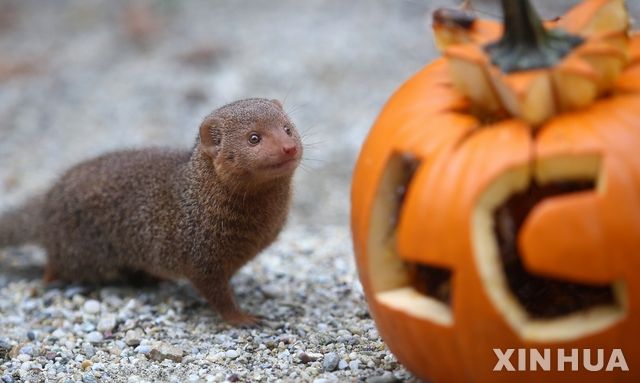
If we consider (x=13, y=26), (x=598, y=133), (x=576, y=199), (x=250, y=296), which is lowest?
(x=250, y=296)

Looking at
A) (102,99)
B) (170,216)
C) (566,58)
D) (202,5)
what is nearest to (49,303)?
(170,216)

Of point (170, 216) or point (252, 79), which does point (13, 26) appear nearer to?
point (252, 79)

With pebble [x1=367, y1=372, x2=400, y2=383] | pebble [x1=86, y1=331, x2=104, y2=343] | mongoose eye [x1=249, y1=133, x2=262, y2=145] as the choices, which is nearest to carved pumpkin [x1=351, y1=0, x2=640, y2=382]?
pebble [x1=367, y1=372, x2=400, y2=383]

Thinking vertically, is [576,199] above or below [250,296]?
above

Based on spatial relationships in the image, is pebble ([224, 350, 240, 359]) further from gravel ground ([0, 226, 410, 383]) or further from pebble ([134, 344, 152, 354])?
pebble ([134, 344, 152, 354])

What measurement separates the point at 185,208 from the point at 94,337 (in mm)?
810

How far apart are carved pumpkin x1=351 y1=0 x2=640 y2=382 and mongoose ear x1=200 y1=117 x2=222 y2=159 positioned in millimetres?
1373

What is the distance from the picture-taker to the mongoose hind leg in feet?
13.4

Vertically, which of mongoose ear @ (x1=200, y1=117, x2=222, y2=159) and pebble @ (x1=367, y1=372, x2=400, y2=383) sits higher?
mongoose ear @ (x1=200, y1=117, x2=222, y2=159)

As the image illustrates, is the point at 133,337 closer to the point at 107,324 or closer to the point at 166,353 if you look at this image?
the point at 107,324

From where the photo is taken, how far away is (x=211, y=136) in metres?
4.01

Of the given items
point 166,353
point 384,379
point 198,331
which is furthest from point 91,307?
point 384,379

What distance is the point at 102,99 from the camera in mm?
8578

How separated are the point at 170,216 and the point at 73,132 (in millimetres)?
4132
